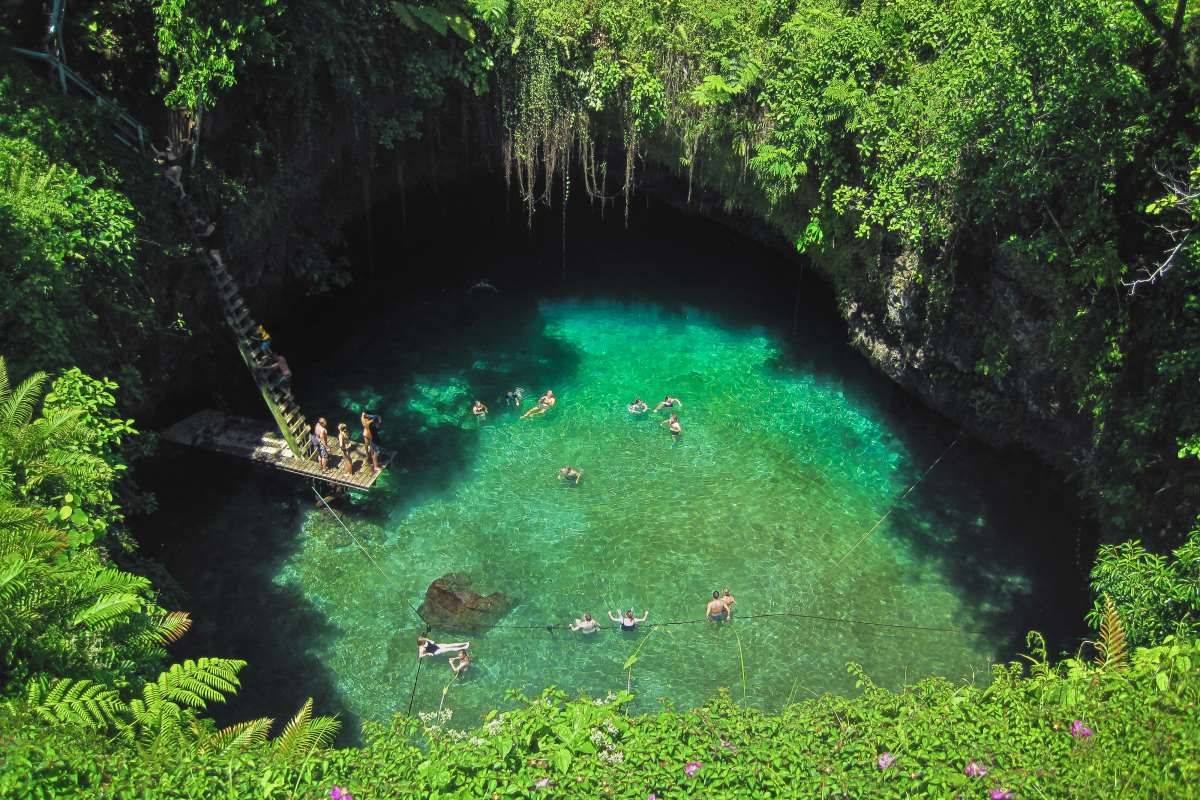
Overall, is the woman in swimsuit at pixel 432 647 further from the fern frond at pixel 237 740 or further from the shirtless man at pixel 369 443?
the shirtless man at pixel 369 443

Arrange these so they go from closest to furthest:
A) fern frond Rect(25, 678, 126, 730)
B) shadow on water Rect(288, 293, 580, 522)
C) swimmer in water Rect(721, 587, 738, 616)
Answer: fern frond Rect(25, 678, 126, 730) < swimmer in water Rect(721, 587, 738, 616) < shadow on water Rect(288, 293, 580, 522)

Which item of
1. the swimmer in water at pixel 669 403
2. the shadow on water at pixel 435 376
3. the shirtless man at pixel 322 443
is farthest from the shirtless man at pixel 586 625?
the swimmer in water at pixel 669 403

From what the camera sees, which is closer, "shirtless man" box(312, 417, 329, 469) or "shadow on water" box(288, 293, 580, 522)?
"shirtless man" box(312, 417, 329, 469)

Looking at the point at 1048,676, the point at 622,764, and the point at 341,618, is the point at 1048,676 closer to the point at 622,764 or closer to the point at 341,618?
the point at 622,764

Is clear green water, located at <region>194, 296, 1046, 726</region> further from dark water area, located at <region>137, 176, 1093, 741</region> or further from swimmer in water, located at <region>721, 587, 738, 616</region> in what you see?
swimmer in water, located at <region>721, 587, 738, 616</region>

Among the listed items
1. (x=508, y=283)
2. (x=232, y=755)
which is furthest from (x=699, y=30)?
(x=232, y=755)

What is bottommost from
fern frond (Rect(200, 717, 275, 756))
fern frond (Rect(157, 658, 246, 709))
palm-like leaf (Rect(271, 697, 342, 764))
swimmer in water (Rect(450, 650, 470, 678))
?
swimmer in water (Rect(450, 650, 470, 678))

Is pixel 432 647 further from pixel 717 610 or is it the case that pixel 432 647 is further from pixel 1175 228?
pixel 1175 228

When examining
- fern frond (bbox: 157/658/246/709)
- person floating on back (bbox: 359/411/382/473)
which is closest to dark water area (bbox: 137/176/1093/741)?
person floating on back (bbox: 359/411/382/473)
